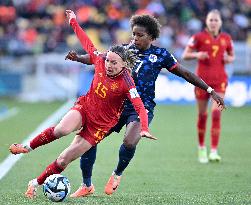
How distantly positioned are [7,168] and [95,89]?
3.42 m

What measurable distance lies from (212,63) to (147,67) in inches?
160

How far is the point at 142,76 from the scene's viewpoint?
10.9 meters

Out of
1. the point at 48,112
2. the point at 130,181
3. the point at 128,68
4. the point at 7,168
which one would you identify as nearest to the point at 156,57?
the point at 128,68

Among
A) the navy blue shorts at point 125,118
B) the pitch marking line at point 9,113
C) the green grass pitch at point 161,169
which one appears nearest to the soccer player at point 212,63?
the green grass pitch at point 161,169

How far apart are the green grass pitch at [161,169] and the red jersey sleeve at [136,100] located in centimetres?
87

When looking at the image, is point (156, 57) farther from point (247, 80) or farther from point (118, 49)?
point (247, 80)

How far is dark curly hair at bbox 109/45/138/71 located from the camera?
10008mm

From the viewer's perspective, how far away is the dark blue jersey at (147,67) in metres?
10.8

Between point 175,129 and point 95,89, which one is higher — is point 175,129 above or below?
below

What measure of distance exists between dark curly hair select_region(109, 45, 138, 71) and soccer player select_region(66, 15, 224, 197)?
611 mm

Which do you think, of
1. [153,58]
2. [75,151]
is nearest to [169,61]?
[153,58]

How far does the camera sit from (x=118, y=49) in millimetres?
10031

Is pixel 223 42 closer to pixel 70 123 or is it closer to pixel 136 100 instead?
pixel 136 100

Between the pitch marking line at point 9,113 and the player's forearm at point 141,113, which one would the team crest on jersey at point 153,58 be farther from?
the pitch marking line at point 9,113
